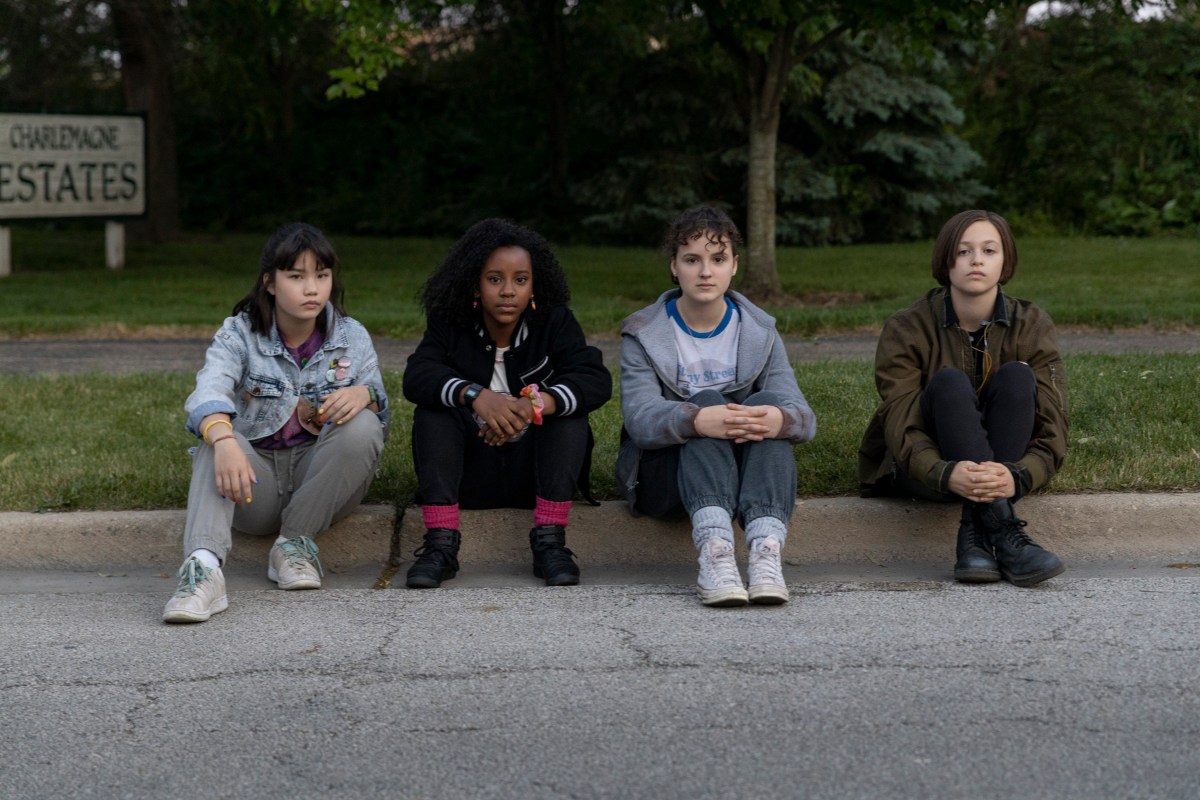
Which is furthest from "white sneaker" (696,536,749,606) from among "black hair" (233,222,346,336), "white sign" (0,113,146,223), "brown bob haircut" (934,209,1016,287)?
"white sign" (0,113,146,223)

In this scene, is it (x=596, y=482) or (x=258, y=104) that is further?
(x=258, y=104)

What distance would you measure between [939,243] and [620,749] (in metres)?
2.39

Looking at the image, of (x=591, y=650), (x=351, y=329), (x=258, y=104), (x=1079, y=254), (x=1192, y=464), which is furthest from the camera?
(x=258, y=104)

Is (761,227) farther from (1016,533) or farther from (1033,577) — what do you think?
(1033,577)

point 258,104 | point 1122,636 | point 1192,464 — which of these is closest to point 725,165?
point 258,104

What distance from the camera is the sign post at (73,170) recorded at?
14.5 m

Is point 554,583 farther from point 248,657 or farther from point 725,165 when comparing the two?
point 725,165

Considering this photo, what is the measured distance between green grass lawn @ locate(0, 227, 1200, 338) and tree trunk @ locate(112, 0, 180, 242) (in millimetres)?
780

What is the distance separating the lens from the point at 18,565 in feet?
16.3

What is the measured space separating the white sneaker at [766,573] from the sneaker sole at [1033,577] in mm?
721

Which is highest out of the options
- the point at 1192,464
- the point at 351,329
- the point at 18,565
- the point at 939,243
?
the point at 939,243

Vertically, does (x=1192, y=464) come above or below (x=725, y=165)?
below

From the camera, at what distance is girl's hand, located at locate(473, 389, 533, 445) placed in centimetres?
461

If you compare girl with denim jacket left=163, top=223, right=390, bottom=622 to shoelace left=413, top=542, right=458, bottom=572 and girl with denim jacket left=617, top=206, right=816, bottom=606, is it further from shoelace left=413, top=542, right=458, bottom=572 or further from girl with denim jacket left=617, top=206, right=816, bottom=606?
girl with denim jacket left=617, top=206, right=816, bottom=606
